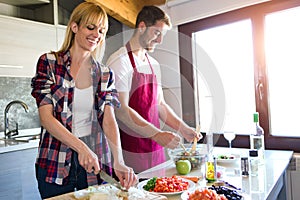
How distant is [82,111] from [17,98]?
5.04ft

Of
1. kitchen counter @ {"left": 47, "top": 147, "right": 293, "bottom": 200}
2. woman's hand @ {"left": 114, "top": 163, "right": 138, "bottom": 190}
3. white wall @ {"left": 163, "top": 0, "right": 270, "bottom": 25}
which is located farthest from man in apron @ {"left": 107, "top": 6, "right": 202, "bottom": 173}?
white wall @ {"left": 163, "top": 0, "right": 270, "bottom": 25}

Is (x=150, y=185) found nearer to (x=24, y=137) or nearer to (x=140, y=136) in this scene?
(x=140, y=136)

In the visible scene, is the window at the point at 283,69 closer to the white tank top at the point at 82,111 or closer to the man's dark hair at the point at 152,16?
the man's dark hair at the point at 152,16

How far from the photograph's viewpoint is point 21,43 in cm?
213

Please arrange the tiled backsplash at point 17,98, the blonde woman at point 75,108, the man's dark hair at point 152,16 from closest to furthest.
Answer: the blonde woman at point 75,108 → the man's dark hair at point 152,16 → the tiled backsplash at point 17,98

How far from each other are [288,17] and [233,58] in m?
0.46

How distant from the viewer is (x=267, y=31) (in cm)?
196

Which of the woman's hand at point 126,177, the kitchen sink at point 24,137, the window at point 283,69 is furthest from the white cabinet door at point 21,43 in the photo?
Result: the window at point 283,69

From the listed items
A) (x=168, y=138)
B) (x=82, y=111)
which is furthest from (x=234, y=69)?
(x=82, y=111)

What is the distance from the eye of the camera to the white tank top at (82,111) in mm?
1004

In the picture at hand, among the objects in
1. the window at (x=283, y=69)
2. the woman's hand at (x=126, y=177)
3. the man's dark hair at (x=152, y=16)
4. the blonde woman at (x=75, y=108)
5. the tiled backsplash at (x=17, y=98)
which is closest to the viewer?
the woman's hand at (x=126, y=177)

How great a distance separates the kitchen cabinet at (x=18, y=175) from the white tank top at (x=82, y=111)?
1.01 meters

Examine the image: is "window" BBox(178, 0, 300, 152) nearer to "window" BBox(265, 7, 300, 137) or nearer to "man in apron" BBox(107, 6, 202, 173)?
"window" BBox(265, 7, 300, 137)

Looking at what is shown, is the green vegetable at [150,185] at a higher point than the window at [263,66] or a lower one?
lower
